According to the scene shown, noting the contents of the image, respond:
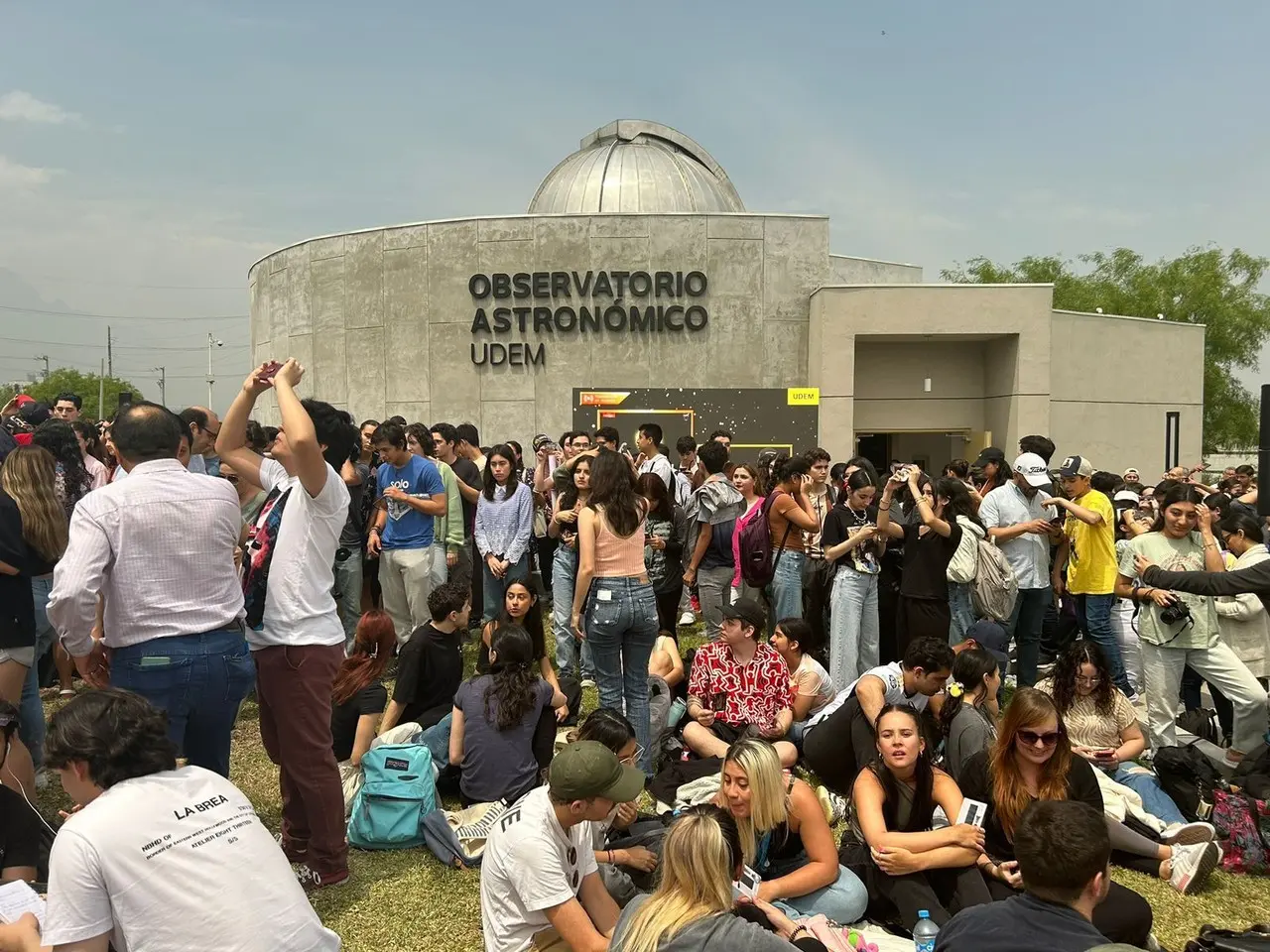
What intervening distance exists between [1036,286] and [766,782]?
1781 cm

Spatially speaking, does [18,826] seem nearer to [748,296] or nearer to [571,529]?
[571,529]

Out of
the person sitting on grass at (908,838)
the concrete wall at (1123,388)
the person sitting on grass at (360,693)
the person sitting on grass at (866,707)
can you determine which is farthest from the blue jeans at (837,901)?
the concrete wall at (1123,388)

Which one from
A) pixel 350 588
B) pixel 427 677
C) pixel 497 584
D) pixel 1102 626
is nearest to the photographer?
pixel 427 677

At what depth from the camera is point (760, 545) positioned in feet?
23.5

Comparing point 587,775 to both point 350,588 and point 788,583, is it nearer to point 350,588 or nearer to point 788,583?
point 788,583

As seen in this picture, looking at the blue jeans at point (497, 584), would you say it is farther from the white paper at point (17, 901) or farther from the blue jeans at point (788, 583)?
the white paper at point (17, 901)

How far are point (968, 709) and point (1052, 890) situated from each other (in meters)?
2.14

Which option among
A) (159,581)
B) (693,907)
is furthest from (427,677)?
(693,907)

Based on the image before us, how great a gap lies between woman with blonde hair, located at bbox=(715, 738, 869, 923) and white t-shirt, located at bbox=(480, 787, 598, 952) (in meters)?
0.70

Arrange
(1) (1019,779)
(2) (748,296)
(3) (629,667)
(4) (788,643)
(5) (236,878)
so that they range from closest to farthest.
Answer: (5) (236,878)
(1) (1019,779)
(3) (629,667)
(4) (788,643)
(2) (748,296)

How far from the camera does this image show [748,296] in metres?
19.7

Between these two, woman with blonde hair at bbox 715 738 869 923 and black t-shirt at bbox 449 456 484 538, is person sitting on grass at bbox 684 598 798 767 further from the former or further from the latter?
black t-shirt at bbox 449 456 484 538

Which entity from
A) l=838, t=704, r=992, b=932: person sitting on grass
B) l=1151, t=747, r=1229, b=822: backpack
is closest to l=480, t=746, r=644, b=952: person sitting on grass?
l=838, t=704, r=992, b=932: person sitting on grass

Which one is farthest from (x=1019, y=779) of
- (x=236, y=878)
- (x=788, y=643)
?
(x=236, y=878)
